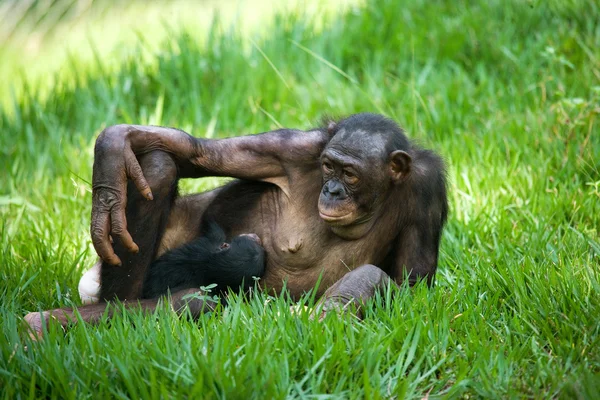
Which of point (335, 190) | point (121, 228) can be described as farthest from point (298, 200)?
point (121, 228)

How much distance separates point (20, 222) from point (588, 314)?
3559 millimetres

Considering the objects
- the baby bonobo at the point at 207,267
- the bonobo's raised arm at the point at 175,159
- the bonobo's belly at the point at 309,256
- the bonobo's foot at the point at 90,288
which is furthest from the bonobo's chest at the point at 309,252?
the bonobo's foot at the point at 90,288

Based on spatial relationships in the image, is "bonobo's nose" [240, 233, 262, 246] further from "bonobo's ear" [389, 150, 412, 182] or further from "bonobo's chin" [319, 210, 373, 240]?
"bonobo's ear" [389, 150, 412, 182]

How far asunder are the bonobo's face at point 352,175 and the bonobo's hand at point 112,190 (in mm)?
884

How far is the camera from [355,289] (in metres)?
3.75

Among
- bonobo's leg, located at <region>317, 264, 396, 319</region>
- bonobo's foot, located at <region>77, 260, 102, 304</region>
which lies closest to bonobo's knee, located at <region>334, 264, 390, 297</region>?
bonobo's leg, located at <region>317, 264, 396, 319</region>

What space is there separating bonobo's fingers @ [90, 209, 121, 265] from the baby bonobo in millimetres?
394

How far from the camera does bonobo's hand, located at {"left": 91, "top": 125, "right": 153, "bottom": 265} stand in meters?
3.81

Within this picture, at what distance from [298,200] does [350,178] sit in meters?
0.40

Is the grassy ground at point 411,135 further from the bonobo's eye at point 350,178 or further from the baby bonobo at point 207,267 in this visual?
the bonobo's eye at point 350,178

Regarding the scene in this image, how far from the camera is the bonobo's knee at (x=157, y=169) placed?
403 cm

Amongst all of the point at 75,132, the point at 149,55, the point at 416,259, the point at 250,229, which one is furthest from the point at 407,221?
the point at 149,55

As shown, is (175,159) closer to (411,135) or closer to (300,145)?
(300,145)

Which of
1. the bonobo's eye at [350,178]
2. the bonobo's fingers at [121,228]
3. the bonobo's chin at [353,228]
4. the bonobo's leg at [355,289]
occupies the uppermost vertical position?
the bonobo's eye at [350,178]
